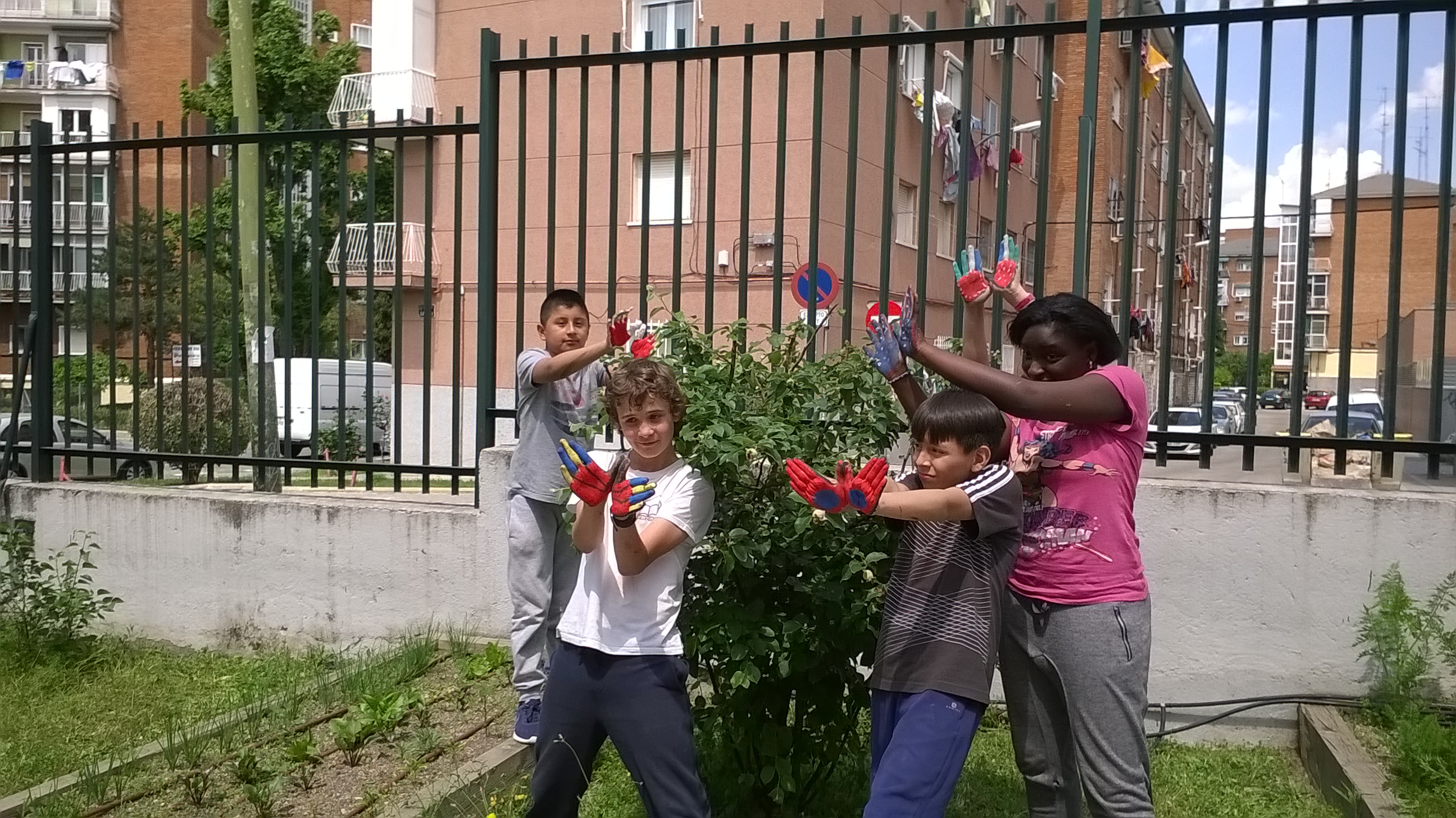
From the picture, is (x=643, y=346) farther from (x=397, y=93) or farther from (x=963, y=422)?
(x=397, y=93)

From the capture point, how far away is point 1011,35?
447 cm

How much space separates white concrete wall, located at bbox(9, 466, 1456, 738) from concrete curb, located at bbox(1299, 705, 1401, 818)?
143mm

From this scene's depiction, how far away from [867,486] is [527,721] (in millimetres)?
2265

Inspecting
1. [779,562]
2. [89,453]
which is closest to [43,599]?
[89,453]

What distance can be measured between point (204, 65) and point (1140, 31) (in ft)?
140

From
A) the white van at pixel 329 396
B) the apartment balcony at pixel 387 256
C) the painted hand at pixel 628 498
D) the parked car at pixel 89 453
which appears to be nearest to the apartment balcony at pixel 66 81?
the white van at pixel 329 396

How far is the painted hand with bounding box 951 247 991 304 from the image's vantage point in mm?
2945

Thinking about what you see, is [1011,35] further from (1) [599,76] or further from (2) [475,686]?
(1) [599,76]

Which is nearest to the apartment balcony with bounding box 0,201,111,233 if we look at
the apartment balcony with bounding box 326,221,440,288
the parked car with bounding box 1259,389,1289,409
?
the apartment balcony with bounding box 326,221,440,288

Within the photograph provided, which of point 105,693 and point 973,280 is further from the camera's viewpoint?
point 105,693

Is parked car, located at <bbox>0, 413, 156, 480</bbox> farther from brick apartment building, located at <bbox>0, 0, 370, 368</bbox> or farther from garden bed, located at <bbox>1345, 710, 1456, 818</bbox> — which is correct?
brick apartment building, located at <bbox>0, 0, 370, 368</bbox>

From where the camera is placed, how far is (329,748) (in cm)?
425

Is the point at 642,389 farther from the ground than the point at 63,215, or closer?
closer

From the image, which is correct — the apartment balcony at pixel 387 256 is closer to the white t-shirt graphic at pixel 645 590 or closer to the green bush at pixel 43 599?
the green bush at pixel 43 599
